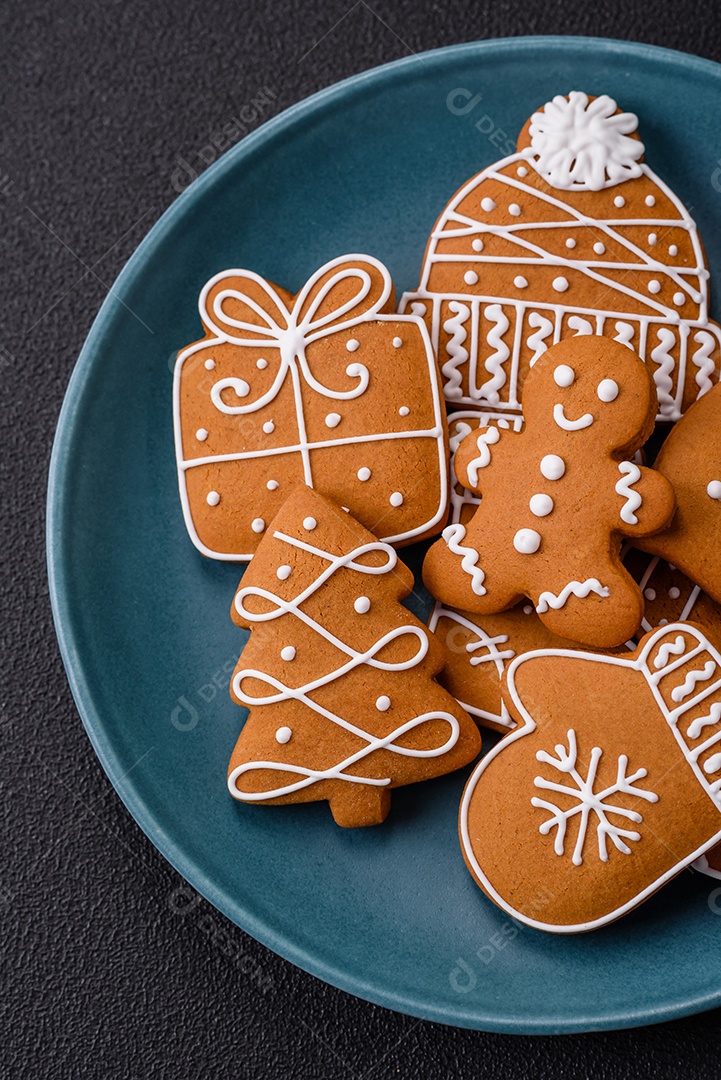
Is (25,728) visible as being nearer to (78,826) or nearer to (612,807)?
(78,826)

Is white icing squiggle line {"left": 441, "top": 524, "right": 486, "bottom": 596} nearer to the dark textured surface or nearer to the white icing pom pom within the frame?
the white icing pom pom

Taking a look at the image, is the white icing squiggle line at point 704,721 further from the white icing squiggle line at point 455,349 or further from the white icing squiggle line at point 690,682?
the white icing squiggle line at point 455,349

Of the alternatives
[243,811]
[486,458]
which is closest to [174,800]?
[243,811]

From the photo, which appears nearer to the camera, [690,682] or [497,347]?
[690,682]

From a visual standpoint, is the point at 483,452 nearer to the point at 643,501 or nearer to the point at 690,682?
the point at 643,501

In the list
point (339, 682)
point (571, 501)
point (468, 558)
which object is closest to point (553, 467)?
point (571, 501)

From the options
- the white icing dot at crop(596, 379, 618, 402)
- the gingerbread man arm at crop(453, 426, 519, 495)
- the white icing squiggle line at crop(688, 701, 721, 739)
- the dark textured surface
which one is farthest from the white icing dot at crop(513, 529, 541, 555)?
the dark textured surface

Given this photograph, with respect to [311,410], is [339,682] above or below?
below
